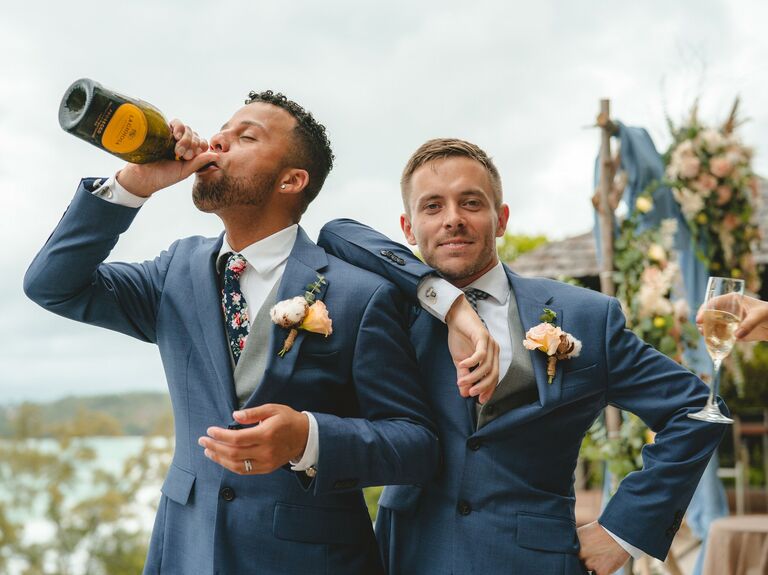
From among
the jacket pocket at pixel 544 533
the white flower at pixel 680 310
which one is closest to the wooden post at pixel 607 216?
the white flower at pixel 680 310

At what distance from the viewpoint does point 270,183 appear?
2.26 metres

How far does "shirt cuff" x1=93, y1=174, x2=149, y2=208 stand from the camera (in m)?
2.07

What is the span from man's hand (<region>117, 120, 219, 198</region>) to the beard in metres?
0.06

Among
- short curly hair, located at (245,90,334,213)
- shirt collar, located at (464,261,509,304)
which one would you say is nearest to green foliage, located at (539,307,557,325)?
shirt collar, located at (464,261,509,304)

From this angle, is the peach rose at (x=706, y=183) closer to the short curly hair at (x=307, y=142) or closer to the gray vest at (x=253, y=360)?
the short curly hair at (x=307, y=142)

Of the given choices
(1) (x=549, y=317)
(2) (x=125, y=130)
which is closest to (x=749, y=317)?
(1) (x=549, y=317)

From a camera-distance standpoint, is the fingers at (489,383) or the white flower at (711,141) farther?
the white flower at (711,141)

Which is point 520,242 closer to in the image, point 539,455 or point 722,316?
point 722,316

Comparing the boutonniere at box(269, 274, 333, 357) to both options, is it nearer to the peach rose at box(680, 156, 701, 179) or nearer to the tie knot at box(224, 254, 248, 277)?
the tie knot at box(224, 254, 248, 277)

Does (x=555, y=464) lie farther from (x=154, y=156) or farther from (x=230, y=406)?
(x=154, y=156)

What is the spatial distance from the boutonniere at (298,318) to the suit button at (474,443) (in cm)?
44

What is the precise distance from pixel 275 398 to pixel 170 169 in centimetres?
62

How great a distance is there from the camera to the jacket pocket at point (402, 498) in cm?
215

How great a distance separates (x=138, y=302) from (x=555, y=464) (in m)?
1.17
